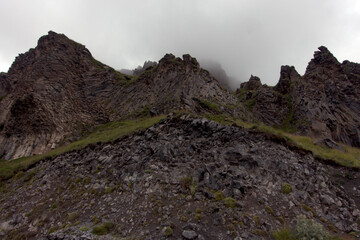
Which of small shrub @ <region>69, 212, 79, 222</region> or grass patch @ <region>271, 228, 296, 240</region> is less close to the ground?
grass patch @ <region>271, 228, 296, 240</region>

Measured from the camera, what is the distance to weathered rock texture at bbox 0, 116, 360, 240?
8281mm

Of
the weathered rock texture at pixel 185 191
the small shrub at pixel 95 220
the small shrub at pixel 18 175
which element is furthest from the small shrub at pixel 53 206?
the small shrub at pixel 18 175

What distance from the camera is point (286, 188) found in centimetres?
970

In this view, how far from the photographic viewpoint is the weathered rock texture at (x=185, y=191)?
8281 mm

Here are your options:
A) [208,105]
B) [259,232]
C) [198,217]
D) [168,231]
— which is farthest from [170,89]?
[259,232]

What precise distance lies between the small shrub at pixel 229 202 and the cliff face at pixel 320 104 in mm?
23352

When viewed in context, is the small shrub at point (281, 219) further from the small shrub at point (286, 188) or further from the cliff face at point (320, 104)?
the cliff face at point (320, 104)

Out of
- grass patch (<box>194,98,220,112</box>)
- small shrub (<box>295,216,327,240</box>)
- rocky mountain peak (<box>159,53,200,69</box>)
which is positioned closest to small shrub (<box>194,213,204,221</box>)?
small shrub (<box>295,216,327,240</box>)

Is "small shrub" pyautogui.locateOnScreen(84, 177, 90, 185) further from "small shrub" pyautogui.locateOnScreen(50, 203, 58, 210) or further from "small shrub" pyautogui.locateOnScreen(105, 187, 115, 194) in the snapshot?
"small shrub" pyautogui.locateOnScreen(105, 187, 115, 194)

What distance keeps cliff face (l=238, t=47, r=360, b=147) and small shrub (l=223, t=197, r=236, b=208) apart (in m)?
23.4

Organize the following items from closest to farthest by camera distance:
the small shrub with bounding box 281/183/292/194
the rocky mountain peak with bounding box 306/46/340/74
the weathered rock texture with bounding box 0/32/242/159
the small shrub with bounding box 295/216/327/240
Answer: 1. the small shrub with bounding box 295/216/327/240
2. the small shrub with bounding box 281/183/292/194
3. the weathered rock texture with bounding box 0/32/242/159
4. the rocky mountain peak with bounding box 306/46/340/74

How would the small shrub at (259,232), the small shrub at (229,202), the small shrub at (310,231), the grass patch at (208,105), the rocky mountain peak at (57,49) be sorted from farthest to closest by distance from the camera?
the rocky mountain peak at (57,49) → the grass patch at (208,105) → the small shrub at (229,202) → the small shrub at (259,232) → the small shrub at (310,231)

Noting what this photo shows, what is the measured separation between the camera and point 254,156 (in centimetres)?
1148

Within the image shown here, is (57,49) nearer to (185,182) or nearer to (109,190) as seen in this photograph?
(109,190)
